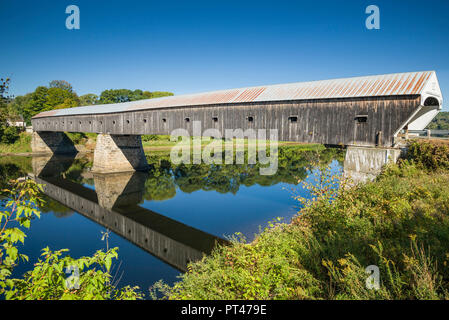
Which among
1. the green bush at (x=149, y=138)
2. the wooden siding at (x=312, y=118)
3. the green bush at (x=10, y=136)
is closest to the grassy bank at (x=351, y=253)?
the wooden siding at (x=312, y=118)

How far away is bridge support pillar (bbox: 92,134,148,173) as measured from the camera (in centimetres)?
2074

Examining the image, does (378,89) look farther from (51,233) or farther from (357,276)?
(51,233)

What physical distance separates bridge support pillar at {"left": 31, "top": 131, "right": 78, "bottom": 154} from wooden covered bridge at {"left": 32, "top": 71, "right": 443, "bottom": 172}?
2436cm

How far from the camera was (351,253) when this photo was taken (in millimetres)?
4207

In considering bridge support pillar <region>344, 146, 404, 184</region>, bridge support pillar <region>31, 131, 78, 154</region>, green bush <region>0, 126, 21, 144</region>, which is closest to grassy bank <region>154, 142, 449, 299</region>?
bridge support pillar <region>344, 146, 404, 184</region>

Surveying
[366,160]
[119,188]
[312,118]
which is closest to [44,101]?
[119,188]

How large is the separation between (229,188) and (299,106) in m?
8.60

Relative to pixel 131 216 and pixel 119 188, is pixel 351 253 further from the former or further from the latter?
pixel 119 188

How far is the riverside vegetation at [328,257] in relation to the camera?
2.58m

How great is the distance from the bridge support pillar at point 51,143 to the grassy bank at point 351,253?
121 ft

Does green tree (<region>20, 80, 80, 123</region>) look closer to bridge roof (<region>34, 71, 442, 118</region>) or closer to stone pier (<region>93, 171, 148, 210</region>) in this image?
stone pier (<region>93, 171, 148, 210</region>)

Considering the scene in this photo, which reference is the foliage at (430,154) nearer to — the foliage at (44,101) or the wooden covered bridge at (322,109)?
the wooden covered bridge at (322,109)

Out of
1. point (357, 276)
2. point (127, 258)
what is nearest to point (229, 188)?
point (127, 258)

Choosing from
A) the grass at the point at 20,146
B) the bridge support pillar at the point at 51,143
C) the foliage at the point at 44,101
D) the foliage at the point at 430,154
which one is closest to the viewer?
the foliage at the point at 430,154
